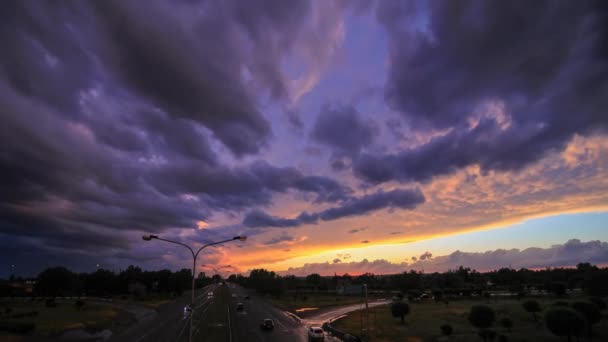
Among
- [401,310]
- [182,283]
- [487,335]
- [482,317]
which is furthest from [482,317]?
[182,283]

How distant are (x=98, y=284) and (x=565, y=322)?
200 m

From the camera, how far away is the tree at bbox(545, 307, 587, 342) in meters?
40.6

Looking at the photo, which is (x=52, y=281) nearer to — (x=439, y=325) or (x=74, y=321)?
(x=74, y=321)

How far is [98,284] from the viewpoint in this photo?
6855 inches

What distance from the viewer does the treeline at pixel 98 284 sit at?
143500mm

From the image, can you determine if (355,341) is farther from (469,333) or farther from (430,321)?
(430,321)

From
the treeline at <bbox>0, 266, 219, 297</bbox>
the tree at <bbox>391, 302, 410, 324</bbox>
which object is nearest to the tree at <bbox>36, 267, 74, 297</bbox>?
the treeline at <bbox>0, 266, 219, 297</bbox>

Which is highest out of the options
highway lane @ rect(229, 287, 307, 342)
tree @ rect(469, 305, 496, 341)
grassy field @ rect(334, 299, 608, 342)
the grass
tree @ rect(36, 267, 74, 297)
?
tree @ rect(36, 267, 74, 297)

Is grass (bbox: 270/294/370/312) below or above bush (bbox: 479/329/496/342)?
below

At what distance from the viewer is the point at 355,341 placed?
44.1 m

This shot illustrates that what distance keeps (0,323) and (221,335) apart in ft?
150

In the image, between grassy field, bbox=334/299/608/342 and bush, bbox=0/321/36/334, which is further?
bush, bbox=0/321/36/334

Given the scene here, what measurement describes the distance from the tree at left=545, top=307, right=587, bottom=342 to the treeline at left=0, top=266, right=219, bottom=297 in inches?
5911

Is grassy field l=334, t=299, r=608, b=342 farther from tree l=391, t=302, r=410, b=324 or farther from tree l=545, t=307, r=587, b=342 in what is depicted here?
tree l=545, t=307, r=587, b=342
